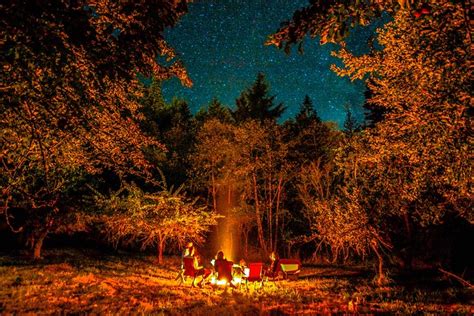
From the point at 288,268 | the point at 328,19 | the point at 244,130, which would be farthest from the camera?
the point at 244,130

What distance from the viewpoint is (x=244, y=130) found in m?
24.5

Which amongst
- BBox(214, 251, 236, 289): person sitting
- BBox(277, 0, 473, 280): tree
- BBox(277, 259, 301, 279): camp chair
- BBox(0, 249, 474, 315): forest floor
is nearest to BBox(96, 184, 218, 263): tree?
BBox(0, 249, 474, 315): forest floor

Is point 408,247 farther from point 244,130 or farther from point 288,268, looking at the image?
Result: point 244,130

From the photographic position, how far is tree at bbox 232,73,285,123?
37.2 m

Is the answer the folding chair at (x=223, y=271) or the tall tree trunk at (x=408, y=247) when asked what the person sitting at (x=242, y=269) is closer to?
the folding chair at (x=223, y=271)

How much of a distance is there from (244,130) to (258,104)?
13716 millimetres

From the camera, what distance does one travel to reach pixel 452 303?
9.71 m

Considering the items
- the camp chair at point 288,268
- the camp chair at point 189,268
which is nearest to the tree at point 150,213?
the camp chair at point 189,268

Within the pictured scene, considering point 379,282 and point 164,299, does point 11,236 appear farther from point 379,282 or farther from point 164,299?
point 379,282

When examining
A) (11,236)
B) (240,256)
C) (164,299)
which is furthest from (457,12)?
(11,236)

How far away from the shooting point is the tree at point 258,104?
37175mm

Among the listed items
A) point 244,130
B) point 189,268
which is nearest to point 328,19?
point 189,268

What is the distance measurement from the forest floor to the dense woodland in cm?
182

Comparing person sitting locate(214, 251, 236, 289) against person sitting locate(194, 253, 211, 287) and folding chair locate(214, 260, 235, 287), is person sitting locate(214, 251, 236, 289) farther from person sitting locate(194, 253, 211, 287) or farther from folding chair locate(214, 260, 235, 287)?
person sitting locate(194, 253, 211, 287)
